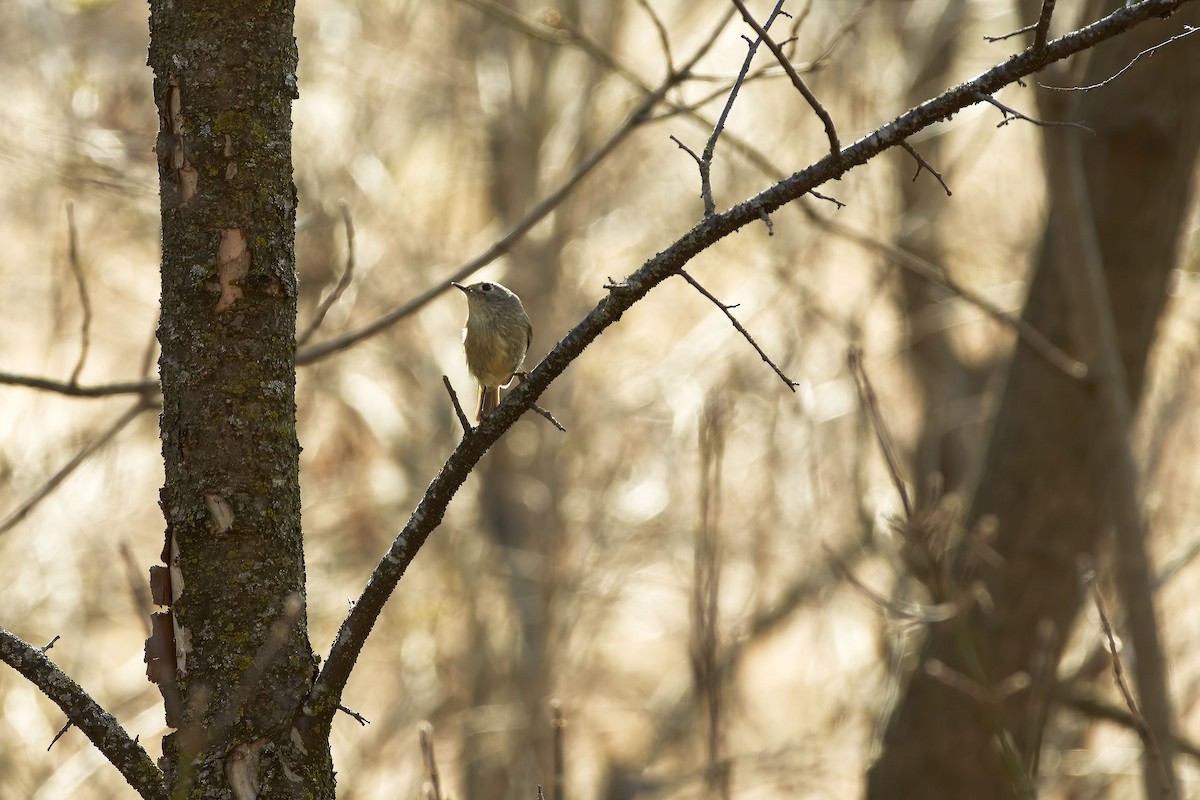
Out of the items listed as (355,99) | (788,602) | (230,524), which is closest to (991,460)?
(230,524)

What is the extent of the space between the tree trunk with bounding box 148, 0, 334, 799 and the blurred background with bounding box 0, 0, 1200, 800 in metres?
5.88

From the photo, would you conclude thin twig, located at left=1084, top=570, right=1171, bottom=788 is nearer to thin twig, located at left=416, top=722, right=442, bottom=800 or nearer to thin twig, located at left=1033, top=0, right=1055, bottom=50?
thin twig, located at left=1033, top=0, right=1055, bottom=50

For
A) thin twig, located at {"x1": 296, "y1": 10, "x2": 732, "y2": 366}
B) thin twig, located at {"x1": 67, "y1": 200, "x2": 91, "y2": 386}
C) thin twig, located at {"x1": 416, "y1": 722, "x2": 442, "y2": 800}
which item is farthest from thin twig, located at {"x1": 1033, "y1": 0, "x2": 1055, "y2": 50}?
thin twig, located at {"x1": 67, "y1": 200, "x2": 91, "y2": 386}

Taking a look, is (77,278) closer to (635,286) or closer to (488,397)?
(635,286)

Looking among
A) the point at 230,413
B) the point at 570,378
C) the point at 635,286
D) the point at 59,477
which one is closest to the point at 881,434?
the point at 635,286

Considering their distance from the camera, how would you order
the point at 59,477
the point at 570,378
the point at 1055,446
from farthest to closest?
the point at 570,378
the point at 1055,446
the point at 59,477

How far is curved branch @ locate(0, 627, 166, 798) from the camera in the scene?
1.72 meters

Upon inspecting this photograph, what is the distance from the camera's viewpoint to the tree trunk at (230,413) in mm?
1838

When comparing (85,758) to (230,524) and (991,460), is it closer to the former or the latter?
(991,460)

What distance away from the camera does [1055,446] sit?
14.2 ft

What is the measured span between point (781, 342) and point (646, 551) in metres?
2.01

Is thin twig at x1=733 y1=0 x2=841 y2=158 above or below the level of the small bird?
below

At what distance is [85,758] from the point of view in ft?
23.8

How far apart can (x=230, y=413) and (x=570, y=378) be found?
7.31 metres
